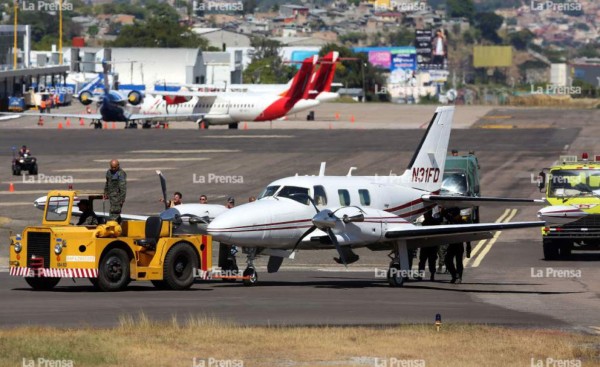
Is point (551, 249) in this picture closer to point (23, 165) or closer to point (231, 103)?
point (23, 165)

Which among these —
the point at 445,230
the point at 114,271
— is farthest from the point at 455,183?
the point at 114,271

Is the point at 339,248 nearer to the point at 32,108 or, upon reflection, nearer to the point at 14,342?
the point at 14,342

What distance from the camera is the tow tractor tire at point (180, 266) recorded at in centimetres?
2573

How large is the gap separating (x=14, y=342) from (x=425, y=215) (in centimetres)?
1445

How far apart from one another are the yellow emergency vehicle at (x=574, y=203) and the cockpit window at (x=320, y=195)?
9.00 metres

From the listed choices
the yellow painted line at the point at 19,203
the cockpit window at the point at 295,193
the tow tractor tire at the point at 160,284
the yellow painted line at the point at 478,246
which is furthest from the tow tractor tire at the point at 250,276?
the yellow painted line at the point at 19,203

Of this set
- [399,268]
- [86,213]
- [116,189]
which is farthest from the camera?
[399,268]

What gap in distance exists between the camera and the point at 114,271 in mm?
25281

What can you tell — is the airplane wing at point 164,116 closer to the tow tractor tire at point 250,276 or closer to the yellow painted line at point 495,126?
the yellow painted line at point 495,126

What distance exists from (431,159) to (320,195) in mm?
5177

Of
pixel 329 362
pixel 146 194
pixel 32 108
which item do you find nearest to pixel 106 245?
pixel 329 362

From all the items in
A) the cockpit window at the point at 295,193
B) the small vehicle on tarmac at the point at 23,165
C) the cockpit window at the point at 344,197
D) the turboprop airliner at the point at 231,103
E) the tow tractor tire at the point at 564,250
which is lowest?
the turboprop airliner at the point at 231,103

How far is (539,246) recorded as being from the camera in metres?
40.1

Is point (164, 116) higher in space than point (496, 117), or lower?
higher
